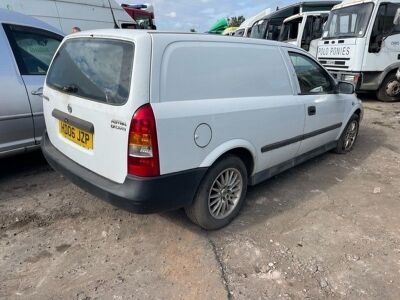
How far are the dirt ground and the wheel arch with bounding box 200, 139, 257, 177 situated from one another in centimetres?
54

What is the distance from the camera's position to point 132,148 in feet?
8.18

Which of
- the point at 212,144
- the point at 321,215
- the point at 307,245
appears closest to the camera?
the point at 212,144

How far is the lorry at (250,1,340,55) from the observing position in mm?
12148

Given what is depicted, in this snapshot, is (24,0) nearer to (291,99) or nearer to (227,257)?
(291,99)

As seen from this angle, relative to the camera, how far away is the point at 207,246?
3.01 m

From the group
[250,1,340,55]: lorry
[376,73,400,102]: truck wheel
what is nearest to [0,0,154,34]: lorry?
[250,1,340,55]: lorry

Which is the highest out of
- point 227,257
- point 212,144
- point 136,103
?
point 136,103

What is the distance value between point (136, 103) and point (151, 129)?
0.68 feet

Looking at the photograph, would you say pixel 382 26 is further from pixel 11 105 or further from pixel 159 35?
pixel 11 105

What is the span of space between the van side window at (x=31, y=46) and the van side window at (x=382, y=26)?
24.5ft

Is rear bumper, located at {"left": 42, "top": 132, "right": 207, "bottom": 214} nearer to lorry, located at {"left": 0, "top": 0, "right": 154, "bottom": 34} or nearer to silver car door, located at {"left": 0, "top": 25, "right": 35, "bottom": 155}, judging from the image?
silver car door, located at {"left": 0, "top": 25, "right": 35, "bottom": 155}

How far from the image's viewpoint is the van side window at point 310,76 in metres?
3.90

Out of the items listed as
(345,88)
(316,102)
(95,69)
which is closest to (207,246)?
(95,69)

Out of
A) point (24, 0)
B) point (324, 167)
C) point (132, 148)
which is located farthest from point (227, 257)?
point (24, 0)
